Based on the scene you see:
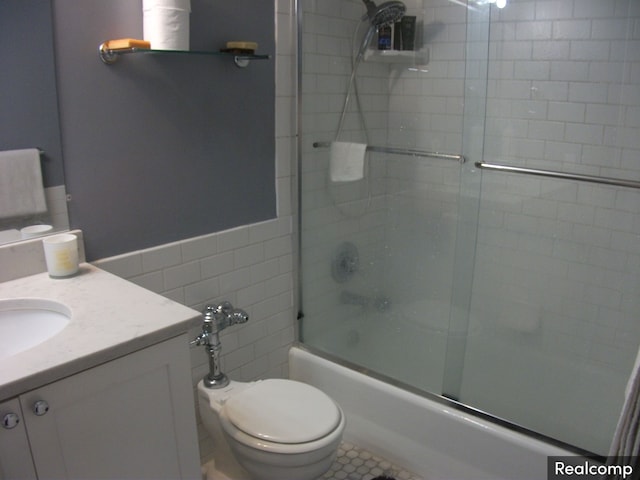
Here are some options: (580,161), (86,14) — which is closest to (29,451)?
(86,14)

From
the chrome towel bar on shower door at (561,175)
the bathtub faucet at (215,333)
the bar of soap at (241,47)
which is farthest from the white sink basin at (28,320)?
the chrome towel bar on shower door at (561,175)

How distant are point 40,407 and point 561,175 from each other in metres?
1.98

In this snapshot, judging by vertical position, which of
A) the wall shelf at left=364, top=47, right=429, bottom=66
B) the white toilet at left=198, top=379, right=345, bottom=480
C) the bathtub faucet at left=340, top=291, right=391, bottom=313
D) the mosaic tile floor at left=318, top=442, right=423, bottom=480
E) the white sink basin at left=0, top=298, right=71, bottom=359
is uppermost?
the wall shelf at left=364, top=47, right=429, bottom=66

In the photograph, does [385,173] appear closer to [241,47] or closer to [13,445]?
[241,47]

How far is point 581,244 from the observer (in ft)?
7.87

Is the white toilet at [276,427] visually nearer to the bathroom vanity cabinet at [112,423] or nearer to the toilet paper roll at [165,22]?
the bathroom vanity cabinet at [112,423]

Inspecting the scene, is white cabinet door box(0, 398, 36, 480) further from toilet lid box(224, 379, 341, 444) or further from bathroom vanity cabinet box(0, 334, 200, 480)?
toilet lid box(224, 379, 341, 444)

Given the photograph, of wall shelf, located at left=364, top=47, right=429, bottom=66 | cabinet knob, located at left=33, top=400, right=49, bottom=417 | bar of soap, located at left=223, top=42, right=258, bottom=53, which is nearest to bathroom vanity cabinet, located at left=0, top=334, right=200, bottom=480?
cabinet knob, located at left=33, top=400, right=49, bottom=417

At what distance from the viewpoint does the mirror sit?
1.48m

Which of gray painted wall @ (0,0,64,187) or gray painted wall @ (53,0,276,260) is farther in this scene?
gray painted wall @ (53,0,276,260)

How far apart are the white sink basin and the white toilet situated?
0.63 meters

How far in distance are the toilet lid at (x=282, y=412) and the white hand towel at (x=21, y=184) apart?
841mm

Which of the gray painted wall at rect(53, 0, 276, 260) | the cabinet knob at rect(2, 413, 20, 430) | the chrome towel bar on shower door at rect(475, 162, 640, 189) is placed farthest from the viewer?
the chrome towel bar on shower door at rect(475, 162, 640, 189)

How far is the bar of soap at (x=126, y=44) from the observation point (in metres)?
1.61
